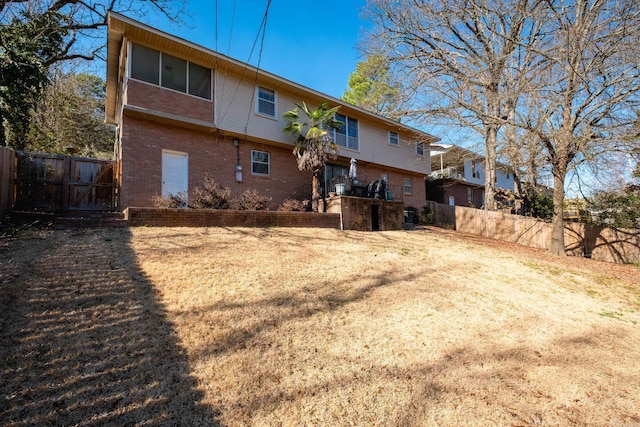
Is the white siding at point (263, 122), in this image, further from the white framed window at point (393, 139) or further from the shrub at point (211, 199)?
the shrub at point (211, 199)

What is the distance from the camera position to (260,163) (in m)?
14.2

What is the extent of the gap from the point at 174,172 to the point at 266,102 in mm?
5037

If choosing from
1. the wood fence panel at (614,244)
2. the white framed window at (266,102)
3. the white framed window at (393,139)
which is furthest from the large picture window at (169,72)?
the wood fence panel at (614,244)

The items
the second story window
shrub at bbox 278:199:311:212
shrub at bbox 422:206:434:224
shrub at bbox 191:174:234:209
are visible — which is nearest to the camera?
shrub at bbox 191:174:234:209

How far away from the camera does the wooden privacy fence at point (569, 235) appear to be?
1383 cm

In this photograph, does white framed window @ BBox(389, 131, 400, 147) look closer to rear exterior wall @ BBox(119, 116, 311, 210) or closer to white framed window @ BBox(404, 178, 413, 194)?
white framed window @ BBox(404, 178, 413, 194)

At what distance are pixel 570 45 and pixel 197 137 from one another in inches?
515

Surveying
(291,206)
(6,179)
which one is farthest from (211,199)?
(6,179)

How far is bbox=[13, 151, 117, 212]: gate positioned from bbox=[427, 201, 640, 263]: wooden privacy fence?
55.1 feet

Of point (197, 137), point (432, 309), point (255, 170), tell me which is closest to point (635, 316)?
point (432, 309)

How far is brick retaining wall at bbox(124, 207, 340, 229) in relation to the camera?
8.84 metres

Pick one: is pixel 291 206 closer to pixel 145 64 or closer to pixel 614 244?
pixel 145 64

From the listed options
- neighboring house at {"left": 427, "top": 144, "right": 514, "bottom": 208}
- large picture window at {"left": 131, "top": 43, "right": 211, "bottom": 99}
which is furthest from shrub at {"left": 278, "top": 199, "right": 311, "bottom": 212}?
neighboring house at {"left": 427, "top": 144, "right": 514, "bottom": 208}

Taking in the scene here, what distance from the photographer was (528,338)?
14.8ft
